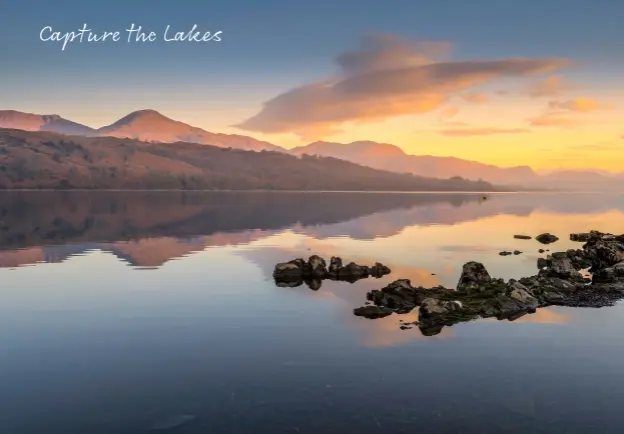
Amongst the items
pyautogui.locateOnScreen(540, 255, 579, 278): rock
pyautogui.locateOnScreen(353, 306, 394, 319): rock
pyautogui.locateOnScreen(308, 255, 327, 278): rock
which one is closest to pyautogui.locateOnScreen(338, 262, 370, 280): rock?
pyautogui.locateOnScreen(308, 255, 327, 278): rock

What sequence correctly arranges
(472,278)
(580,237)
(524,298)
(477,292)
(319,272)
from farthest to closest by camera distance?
(580,237), (319,272), (472,278), (477,292), (524,298)

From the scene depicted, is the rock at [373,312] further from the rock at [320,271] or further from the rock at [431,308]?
the rock at [320,271]

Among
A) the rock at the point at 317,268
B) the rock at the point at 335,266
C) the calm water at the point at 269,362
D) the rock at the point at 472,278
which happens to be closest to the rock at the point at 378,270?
the calm water at the point at 269,362

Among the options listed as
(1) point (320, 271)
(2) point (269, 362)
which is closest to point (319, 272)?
(1) point (320, 271)

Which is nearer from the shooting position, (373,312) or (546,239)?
(373,312)

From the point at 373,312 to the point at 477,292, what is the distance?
32.5 feet

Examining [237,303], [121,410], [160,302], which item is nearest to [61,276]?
[160,302]

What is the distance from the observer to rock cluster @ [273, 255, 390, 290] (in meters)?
48.9

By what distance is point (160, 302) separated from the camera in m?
38.7

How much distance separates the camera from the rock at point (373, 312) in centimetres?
3500

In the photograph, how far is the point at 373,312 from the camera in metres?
35.3

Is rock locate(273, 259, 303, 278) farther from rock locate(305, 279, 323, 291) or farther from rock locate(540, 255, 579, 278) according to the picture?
rock locate(540, 255, 579, 278)

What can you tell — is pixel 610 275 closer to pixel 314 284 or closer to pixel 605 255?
pixel 605 255

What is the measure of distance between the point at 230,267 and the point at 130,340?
25.7 metres
